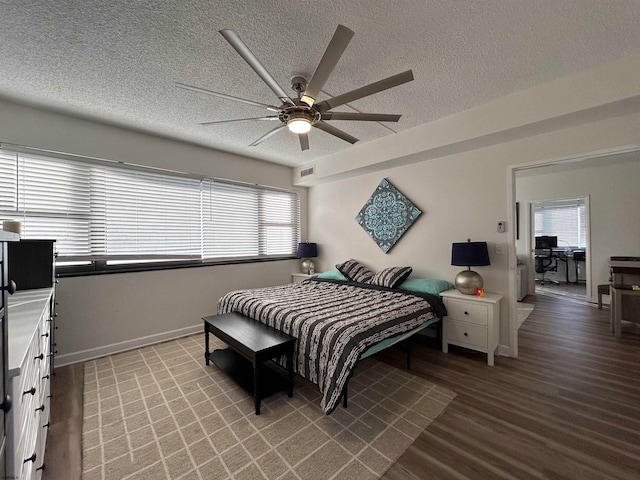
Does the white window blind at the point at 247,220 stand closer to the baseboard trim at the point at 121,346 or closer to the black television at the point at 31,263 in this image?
the baseboard trim at the point at 121,346

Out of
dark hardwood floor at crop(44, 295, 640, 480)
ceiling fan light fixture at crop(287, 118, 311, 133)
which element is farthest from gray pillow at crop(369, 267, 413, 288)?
ceiling fan light fixture at crop(287, 118, 311, 133)

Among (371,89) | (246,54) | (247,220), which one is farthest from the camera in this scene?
(247,220)

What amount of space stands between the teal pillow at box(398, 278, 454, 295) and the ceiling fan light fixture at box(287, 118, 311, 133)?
90.8 inches

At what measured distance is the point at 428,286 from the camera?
3254 mm

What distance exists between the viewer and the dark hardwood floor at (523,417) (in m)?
1.57

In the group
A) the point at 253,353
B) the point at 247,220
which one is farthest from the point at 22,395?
the point at 247,220

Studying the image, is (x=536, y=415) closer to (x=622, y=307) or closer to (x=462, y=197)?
(x=462, y=197)

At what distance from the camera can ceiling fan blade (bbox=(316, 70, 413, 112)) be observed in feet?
5.21

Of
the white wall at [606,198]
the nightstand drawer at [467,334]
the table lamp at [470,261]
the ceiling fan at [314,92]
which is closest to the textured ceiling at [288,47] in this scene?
the ceiling fan at [314,92]

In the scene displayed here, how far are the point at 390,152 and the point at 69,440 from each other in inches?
159

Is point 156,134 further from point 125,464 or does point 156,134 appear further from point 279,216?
point 125,464

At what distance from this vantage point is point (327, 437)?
1.82 meters

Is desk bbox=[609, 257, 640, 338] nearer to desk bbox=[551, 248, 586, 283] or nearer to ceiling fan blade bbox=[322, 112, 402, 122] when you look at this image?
desk bbox=[551, 248, 586, 283]

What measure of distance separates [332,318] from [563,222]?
820 cm
